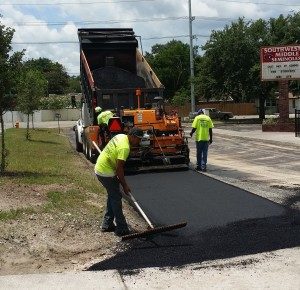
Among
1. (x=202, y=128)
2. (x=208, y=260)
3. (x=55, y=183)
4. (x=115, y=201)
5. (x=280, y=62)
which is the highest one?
(x=280, y=62)

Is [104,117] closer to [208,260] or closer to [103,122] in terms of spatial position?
[103,122]

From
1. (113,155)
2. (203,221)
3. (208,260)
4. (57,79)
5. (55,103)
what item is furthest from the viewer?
(57,79)

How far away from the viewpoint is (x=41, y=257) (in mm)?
6453

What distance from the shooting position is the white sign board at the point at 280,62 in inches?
1203

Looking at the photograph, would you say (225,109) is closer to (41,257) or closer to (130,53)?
(130,53)

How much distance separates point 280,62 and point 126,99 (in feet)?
55.7

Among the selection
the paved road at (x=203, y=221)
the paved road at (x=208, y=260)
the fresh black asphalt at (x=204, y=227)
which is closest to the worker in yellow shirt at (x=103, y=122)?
the paved road at (x=203, y=221)

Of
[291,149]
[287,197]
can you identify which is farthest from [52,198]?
[291,149]

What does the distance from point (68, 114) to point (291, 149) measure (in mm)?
58700

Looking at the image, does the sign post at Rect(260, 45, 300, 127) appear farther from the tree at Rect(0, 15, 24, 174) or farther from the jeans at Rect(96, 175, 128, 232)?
the jeans at Rect(96, 175, 128, 232)

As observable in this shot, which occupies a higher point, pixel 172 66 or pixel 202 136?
pixel 172 66

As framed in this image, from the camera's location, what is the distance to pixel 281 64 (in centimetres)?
3075

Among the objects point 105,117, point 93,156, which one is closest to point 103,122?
point 105,117

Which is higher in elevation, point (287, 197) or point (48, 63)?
point (48, 63)
